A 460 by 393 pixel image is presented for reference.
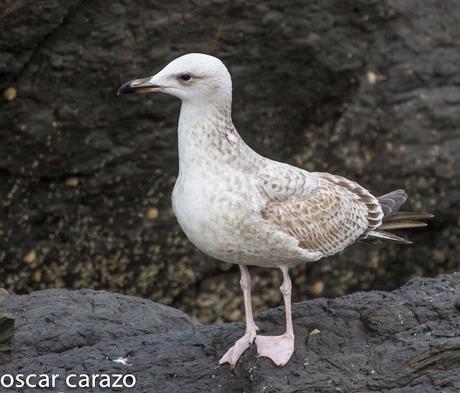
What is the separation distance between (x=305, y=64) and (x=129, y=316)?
3.56 meters

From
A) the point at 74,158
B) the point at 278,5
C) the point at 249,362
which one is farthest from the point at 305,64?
the point at 249,362

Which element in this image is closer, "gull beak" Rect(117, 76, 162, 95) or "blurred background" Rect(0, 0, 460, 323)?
"gull beak" Rect(117, 76, 162, 95)

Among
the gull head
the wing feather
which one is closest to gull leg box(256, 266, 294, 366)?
the wing feather

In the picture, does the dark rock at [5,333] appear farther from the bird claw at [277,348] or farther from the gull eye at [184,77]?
the gull eye at [184,77]

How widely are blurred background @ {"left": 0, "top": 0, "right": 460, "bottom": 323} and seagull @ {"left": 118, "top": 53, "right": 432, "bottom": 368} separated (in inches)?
114

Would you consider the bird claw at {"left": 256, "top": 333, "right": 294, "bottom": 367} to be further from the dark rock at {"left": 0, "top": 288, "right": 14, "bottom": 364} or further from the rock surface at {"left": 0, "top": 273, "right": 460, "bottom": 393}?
the dark rock at {"left": 0, "top": 288, "right": 14, "bottom": 364}

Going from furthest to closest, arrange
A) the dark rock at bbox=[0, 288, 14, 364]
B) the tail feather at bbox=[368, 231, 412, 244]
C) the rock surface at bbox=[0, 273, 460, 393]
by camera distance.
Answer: the tail feather at bbox=[368, 231, 412, 244] < the dark rock at bbox=[0, 288, 14, 364] < the rock surface at bbox=[0, 273, 460, 393]

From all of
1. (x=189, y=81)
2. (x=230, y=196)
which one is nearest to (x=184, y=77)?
(x=189, y=81)

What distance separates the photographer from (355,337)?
6.78 meters

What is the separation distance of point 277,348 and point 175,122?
3866 mm

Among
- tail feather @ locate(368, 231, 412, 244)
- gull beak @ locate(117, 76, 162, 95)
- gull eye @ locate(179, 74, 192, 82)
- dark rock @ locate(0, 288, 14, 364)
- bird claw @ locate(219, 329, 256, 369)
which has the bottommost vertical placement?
dark rock @ locate(0, 288, 14, 364)

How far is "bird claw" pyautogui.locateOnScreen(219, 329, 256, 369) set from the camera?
6.65 metres

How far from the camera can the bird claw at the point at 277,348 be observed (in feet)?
21.3

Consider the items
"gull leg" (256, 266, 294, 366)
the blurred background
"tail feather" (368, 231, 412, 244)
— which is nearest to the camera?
"gull leg" (256, 266, 294, 366)
